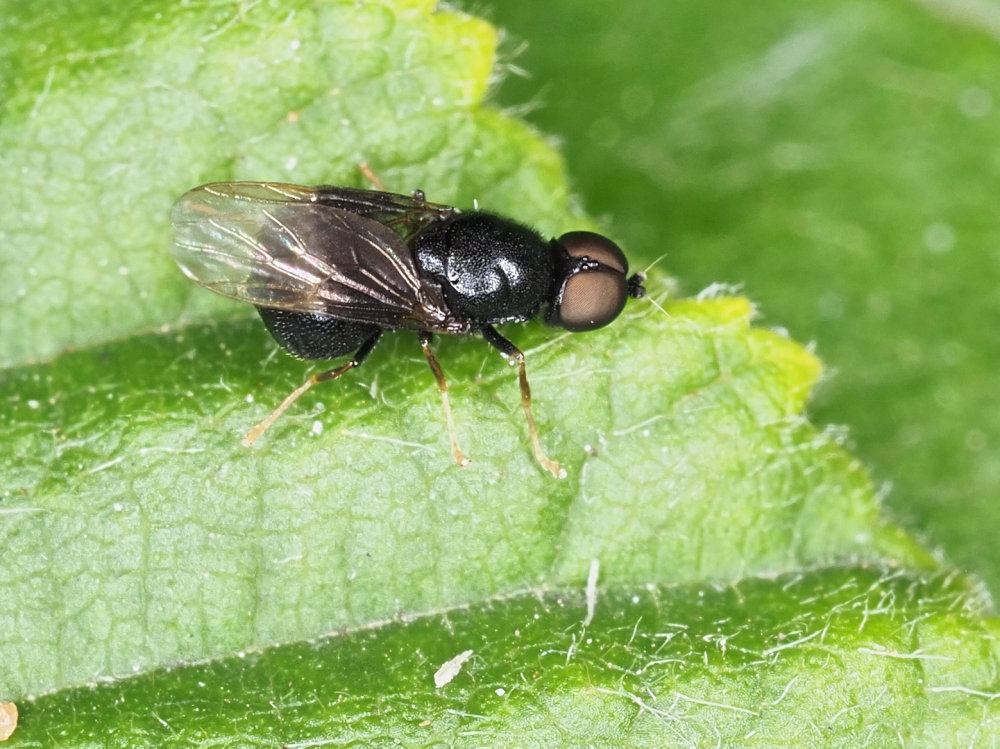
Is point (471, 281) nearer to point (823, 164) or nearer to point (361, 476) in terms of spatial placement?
point (361, 476)

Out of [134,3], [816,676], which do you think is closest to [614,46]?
[134,3]

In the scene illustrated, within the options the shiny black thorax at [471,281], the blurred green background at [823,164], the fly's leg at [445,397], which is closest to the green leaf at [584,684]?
the fly's leg at [445,397]

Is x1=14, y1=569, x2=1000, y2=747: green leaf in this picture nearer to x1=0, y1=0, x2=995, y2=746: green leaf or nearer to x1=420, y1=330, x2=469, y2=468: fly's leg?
x1=0, y1=0, x2=995, y2=746: green leaf

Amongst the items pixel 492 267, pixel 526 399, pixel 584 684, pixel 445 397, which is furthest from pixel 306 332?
pixel 584 684

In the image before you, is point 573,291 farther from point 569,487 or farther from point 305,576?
point 305,576

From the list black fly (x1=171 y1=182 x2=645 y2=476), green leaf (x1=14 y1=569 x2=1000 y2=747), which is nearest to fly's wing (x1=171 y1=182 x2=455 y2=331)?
black fly (x1=171 y1=182 x2=645 y2=476)

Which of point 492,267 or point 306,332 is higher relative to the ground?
point 492,267
